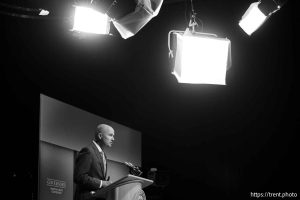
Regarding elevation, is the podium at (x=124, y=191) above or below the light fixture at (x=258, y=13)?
below

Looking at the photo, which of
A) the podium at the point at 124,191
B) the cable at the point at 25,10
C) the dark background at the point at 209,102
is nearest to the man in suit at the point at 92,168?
the podium at the point at 124,191

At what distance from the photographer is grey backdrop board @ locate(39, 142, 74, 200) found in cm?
484

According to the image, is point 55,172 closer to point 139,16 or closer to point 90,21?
point 90,21

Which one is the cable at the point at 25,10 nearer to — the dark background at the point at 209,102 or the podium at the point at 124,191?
the dark background at the point at 209,102

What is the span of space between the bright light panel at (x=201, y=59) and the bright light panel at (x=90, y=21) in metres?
0.68

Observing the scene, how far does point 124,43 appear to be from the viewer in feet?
22.5

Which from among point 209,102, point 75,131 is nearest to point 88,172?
point 75,131

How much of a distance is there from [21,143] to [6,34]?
4.47ft

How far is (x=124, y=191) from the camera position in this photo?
3535mm

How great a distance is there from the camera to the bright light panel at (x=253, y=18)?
4246mm

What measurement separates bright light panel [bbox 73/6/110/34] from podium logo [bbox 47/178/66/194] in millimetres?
1653

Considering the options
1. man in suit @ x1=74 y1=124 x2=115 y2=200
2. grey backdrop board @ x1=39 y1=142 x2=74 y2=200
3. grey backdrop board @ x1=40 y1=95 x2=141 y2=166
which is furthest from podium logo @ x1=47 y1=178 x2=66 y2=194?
man in suit @ x1=74 y1=124 x2=115 y2=200

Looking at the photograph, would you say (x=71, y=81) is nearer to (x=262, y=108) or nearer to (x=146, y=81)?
(x=146, y=81)

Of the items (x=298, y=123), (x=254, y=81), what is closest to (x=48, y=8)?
(x=254, y=81)
